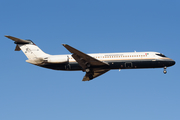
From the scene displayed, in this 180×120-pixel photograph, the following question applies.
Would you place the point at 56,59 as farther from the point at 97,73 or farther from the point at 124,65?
the point at 124,65

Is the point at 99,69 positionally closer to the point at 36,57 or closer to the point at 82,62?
the point at 82,62

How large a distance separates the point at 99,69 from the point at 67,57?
5.50 meters

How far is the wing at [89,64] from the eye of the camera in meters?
39.0

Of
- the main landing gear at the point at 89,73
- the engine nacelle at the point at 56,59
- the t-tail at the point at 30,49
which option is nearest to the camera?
the engine nacelle at the point at 56,59

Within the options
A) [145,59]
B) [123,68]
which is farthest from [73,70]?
[145,59]

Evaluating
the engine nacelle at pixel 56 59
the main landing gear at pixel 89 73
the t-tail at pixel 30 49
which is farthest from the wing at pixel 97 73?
the t-tail at pixel 30 49

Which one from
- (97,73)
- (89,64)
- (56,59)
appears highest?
(56,59)

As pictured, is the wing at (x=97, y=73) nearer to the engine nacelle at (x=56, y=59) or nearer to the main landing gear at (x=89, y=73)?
the main landing gear at (x=89, y=73)

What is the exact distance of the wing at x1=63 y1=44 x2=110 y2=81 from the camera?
39.0 m

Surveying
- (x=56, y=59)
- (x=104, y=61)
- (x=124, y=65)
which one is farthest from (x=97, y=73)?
(x=56, y=59)

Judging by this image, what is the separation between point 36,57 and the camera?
4269cm

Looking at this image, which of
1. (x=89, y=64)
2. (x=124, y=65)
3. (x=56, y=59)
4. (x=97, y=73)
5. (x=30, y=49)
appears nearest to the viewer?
(x=56, y=59)

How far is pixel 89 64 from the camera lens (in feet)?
135

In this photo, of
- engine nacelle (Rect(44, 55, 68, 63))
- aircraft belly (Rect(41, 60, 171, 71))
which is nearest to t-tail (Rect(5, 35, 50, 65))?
engine nacelle (Rect(44, 55, 68, 63))
